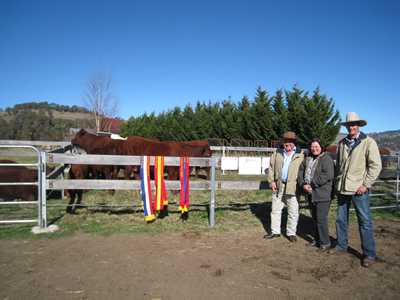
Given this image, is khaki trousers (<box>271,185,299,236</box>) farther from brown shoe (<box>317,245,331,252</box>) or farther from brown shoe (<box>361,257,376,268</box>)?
brown shoe (<box>361,257,376,268</box>)

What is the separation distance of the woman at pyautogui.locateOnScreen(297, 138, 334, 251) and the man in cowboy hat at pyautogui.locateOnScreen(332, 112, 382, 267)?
0.62 ft

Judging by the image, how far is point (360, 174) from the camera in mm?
3959

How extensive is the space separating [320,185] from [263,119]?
703 inches

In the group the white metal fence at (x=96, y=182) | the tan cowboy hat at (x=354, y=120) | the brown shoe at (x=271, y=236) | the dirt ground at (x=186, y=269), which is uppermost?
the tan cowboy hat at (x=354, y=120)

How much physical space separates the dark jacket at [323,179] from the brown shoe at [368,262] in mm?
902

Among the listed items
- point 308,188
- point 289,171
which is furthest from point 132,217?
point 308,188

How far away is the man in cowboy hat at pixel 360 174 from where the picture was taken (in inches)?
152

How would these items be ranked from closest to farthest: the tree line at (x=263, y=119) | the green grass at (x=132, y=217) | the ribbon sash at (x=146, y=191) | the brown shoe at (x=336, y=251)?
1. the brown shoe at (x=336, y=251)
2. the green grass at (x=132, y=217)
3. the ribbon sash at (x=146, y=191)
4. the tree line at (x=263, y=119)

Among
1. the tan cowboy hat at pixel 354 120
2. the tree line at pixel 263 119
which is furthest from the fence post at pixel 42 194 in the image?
the tree line at pixel 263 119

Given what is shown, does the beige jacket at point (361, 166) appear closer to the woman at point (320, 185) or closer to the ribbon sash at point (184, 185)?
the woman at point (320, 185)

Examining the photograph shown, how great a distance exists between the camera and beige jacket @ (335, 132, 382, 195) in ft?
12.6

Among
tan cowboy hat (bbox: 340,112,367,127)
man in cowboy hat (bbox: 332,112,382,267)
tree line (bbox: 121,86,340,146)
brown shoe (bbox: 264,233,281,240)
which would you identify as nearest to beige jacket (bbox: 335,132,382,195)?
man in cowboy hat (bbox: 332,112,382,267)

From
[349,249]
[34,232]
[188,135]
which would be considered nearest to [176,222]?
[34,232]

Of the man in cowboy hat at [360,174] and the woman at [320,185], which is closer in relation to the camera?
the man in cowboy hat at [360,174]
